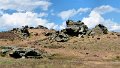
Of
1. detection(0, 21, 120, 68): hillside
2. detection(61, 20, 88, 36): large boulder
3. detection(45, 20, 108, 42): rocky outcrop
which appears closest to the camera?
detection(0, 21, 120, 68): hillside

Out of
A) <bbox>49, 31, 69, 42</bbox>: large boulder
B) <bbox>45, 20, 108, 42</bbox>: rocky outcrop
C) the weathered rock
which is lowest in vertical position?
the weathered rock

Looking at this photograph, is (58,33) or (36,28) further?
(36,28)

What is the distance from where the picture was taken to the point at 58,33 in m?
80.2

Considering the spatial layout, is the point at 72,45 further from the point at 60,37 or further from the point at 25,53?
the point at 25,53

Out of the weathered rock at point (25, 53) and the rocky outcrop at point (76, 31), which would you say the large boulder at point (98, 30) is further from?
the weathered rock at point (25, 53)

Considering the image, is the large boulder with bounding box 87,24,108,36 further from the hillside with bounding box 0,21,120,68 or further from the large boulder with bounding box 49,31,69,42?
the large boulder with bounding box 49,31,69,42

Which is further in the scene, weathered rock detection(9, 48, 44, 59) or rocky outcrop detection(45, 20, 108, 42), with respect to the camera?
rocky outcrop detection(45, 20, 108, 42)

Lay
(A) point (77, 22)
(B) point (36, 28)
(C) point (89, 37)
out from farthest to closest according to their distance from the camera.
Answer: (B) point (36, 28) → (A) point (77, 22) → (C) point (89, 37)

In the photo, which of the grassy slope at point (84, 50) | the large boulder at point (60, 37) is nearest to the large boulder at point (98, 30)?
the grassy slope at point (84, 50)

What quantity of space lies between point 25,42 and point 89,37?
15717mm

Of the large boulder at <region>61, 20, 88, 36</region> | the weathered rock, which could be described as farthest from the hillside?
the weathered rock

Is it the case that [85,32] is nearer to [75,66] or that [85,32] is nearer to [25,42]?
[25,42]

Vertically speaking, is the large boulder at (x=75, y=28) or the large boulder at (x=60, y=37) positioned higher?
the large boulder at (x=75, y=28)

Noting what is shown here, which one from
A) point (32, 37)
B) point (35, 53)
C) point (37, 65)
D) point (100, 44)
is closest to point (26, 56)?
point (35, 53)
